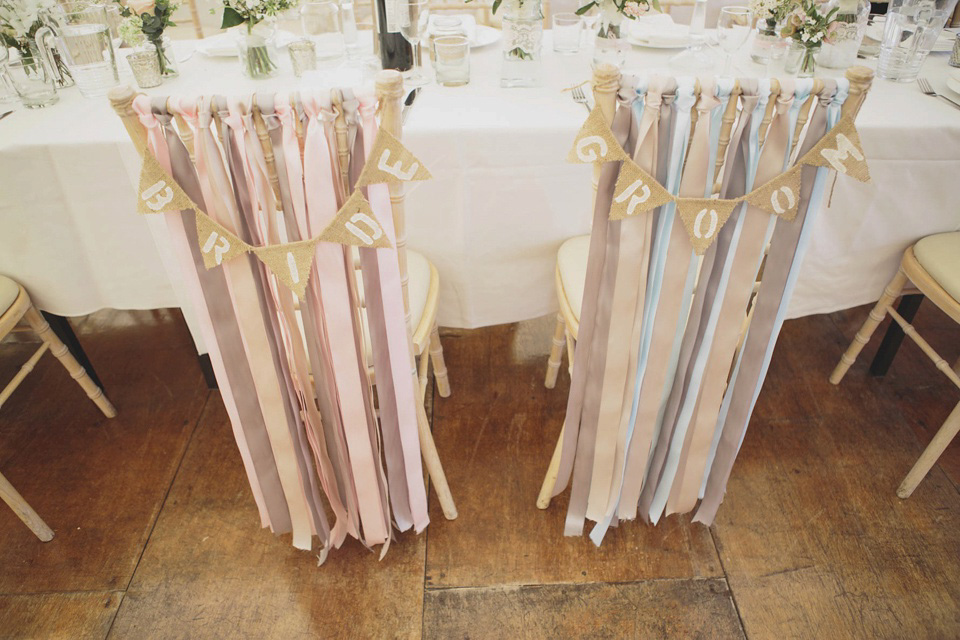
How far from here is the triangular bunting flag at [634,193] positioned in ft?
2.84

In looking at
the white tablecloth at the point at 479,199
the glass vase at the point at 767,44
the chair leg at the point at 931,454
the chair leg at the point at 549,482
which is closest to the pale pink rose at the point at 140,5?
the white tablecloth at the point at 479,199

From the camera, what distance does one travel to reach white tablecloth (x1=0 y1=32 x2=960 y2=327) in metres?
1.22

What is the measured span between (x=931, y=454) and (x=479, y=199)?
3.60 feet

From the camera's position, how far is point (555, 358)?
5.52ft

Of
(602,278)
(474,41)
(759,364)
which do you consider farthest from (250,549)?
(474,41)

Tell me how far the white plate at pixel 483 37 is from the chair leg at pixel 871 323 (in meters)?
1.11

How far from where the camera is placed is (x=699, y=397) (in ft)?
3.81

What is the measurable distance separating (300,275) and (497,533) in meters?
0.77

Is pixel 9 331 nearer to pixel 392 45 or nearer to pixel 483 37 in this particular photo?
pixel 392 45

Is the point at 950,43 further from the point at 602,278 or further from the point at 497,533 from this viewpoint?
the point at 497,533

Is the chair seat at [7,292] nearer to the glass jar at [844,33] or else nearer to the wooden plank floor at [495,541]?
the wooden plank floor at [495,541]

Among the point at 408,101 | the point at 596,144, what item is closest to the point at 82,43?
the point at 408,101

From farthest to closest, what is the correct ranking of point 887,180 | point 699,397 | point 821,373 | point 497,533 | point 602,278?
1. point 821,373
2. point 497,533
3. point 887,180
4. point 699,397
5. point 602,278

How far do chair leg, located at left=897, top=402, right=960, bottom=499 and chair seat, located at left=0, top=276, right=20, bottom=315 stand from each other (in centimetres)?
189
